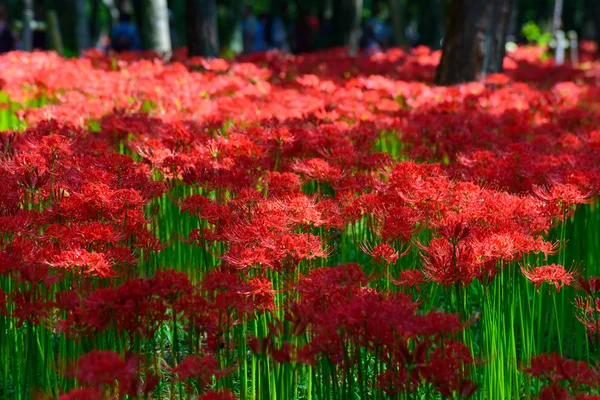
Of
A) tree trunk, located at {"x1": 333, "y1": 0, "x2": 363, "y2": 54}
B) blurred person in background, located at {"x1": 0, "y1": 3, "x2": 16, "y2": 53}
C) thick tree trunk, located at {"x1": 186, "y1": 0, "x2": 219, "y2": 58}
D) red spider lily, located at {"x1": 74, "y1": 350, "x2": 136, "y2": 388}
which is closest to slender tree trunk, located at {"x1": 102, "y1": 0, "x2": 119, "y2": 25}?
tree trunk, located at {"x1": 333, "y1": 0, "x2": 363, "y2": 54}

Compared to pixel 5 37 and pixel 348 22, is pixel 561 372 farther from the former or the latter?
pixel 348 22

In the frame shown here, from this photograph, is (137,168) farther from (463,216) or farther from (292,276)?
(463,216)

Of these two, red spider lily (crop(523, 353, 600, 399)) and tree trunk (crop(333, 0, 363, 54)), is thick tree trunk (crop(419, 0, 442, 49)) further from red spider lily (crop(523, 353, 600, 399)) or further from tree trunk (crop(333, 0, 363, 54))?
red spider lily (crop(523, 353, 600, 399))

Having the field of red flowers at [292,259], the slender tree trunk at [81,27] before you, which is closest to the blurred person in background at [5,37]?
the slender tree trunk at [81,27]

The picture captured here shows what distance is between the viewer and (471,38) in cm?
995

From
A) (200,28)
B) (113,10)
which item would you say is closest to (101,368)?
(200,28)

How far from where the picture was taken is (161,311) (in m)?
2.98

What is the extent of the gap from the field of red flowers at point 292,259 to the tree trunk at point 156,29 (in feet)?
17.9

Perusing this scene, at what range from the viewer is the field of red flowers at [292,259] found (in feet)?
9.41

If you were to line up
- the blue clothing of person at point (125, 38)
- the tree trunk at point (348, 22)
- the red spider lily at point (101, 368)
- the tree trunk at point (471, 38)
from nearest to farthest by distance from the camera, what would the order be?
the red spider lily at point (101, 368) < the tree trunk at point (471, 38) < the blue clothing of person at point (125, 38) < the tree trunk at point (348, 22)

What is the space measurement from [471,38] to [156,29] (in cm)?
446

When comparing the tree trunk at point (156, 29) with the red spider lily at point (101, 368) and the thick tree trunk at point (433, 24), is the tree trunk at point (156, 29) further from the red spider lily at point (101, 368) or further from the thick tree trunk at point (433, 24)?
the red spider lily at point (101, 368)

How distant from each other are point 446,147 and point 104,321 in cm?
351

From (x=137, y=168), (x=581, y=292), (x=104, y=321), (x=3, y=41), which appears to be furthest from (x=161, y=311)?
(x=3, y=41)
